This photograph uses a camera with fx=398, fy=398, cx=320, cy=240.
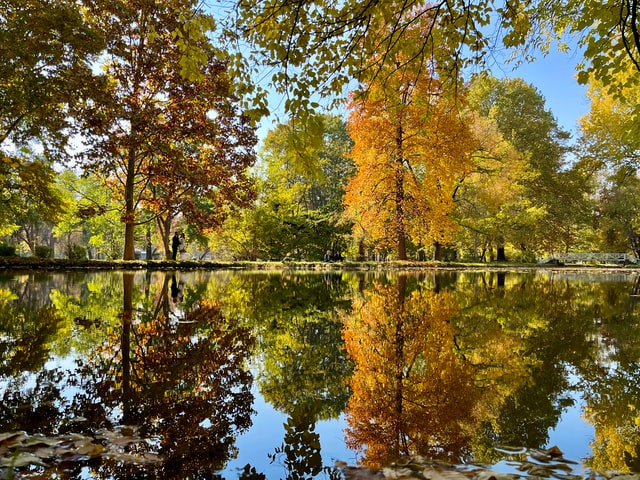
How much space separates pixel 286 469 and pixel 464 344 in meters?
2.87

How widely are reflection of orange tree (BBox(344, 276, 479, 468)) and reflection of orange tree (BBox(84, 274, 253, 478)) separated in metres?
0.76

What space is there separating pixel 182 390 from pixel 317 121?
244 centimetres

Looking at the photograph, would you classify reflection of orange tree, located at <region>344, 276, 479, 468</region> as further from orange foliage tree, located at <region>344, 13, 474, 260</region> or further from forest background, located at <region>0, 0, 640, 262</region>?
orange foliage tree, located at <region>344, 13, 474, 260</region>

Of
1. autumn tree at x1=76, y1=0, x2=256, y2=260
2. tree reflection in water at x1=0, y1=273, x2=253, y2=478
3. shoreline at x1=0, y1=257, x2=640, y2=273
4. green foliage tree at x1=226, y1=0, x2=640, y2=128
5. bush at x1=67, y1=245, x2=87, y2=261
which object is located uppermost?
autumn tree at x1=76, y1=0, x2=256, y2=260

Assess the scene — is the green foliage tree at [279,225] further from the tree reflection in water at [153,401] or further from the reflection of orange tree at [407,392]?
the tree reflection in water at [153,401]

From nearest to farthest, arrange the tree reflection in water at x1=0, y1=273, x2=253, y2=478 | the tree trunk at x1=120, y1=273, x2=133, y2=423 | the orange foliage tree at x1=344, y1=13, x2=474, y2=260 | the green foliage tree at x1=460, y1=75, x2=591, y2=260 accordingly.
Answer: the tree reflection in water at x1=0, y1=273, x2=253, y2=478, the tree trunk at x1=120, y1=273, x2=133, y2=423, the orange foliage tree at x1=344, y1=13, x2=474, y2=260, the green foliage tree at x1=460, y1=75, x2=591, y2=260

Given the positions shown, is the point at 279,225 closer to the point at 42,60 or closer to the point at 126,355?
the point at 42,60

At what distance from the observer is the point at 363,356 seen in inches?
148

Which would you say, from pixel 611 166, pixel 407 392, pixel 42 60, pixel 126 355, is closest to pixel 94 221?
pixel 42 60

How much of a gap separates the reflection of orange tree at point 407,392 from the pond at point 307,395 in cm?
1

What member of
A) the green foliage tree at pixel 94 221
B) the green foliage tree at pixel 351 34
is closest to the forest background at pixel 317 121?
the green foliage tree at pixel 351 34

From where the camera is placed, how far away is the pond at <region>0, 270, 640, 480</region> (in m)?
1.97

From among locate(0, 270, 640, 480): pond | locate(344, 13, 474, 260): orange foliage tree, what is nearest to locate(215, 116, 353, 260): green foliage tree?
locate(344, 13, 474, 260): orange foliage tree

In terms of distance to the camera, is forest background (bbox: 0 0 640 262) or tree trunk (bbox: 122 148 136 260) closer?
forest background (bbox: 0 0 640 262)
